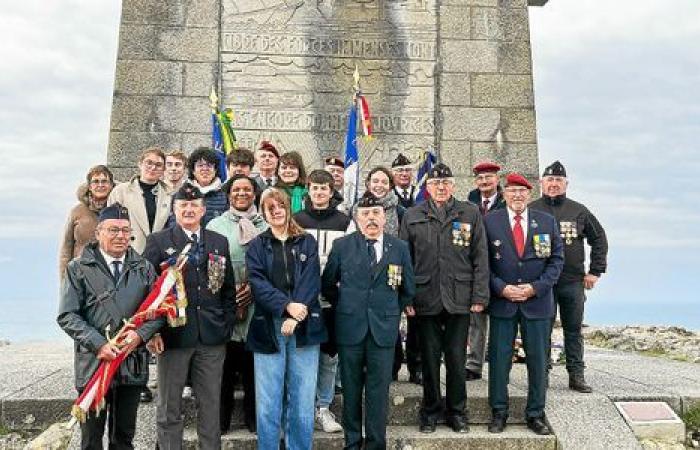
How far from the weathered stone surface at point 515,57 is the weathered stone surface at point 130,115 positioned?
4.51 meters

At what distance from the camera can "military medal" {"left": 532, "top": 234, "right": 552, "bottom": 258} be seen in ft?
18.7

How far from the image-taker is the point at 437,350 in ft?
18.2

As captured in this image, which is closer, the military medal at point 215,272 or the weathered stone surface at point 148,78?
the military medal at point 215,272

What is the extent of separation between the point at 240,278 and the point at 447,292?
5.23 ft

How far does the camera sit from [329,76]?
8.86 meters

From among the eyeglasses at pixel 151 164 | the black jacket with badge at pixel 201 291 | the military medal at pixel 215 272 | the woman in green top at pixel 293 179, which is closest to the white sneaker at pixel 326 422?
the black jacket with badge at pixel 201 291

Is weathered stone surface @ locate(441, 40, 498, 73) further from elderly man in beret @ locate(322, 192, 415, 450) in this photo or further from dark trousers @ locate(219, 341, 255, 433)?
dark trousers @ locate(219, 341, 255, 433)

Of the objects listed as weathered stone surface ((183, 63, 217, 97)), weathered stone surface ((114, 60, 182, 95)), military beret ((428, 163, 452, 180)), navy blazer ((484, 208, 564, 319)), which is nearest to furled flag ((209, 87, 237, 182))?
weathered stone surface ((183, 63, 217, 97))

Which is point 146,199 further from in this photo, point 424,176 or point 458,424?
point 458,424

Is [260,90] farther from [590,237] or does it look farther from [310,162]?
[590,237]

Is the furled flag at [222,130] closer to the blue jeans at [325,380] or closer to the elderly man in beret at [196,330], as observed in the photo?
the elderly man in beret at [196,330]

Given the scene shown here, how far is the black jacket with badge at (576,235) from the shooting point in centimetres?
639

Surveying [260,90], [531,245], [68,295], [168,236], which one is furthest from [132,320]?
[260,90]

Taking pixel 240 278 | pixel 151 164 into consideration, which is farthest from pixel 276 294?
pixel 151 164
